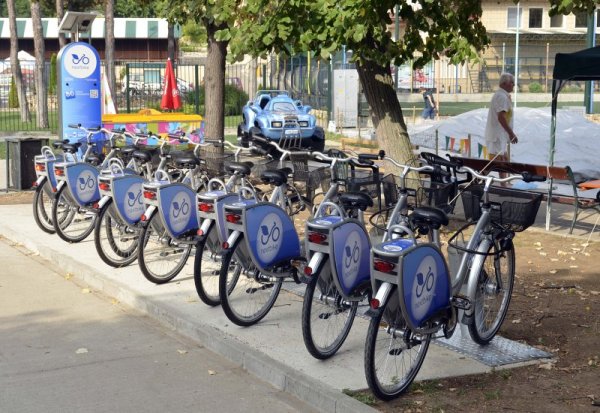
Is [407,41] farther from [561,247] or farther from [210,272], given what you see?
[210,272]

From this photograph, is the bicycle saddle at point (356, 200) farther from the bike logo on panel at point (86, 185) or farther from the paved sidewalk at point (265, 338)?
the bike logo on panel at point (86, 185)

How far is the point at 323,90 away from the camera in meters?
33.2

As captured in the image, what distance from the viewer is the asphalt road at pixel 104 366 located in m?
6.08

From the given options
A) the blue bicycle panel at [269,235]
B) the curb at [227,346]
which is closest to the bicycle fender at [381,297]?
the curb at [227,346]

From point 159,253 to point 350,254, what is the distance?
113 inches

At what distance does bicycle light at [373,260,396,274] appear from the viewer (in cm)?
575

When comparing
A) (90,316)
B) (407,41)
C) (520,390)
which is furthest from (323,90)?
(520,390)

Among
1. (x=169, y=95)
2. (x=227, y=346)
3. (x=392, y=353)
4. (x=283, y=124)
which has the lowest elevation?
(x=227, y=346)

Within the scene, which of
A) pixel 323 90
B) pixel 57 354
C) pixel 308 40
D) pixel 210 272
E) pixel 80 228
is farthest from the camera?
pixel 323 90

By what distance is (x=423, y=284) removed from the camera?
5918 millimetres

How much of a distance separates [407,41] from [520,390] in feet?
20.9

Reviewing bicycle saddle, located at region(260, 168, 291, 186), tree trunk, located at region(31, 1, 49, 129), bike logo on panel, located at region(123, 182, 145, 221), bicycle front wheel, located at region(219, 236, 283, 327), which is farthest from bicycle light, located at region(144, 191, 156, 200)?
tree trunk, located at region(31, 1, 49, 129)

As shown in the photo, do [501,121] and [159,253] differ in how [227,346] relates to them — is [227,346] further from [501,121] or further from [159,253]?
[501,121]

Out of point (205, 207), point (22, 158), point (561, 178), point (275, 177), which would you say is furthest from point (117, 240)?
point (22, 158)
